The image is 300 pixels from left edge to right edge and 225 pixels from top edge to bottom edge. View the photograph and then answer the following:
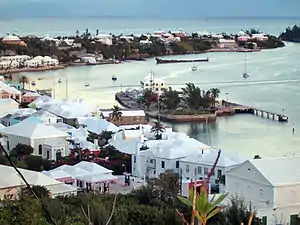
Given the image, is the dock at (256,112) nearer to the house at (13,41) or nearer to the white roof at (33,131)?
the white roof at (33,131)

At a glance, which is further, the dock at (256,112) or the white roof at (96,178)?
the dock at (256,112)

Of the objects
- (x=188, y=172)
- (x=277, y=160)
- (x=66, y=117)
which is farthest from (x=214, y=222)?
(x=66, y=117)

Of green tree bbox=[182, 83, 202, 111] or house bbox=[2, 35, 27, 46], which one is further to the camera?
house bbox=[2, 35, 27, 46]

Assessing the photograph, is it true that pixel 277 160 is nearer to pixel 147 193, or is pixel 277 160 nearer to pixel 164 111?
pixel 147 193

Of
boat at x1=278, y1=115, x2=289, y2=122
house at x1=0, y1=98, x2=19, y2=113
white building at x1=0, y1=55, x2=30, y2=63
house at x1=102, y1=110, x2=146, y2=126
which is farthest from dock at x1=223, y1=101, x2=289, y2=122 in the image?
white building at x1=0, y1=55, x2=30, y2=63

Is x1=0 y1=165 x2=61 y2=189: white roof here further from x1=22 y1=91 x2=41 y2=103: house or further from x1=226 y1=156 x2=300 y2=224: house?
x1=22 y1=91 x2=41 y2=103: house

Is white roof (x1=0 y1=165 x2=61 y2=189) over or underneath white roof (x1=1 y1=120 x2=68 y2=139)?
over

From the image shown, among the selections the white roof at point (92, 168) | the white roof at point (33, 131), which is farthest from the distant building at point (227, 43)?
the white roof at point (92, 168)

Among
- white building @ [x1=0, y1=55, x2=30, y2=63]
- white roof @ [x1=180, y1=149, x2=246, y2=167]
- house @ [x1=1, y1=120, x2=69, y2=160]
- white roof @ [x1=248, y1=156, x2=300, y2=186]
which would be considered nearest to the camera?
white roof @ [x1=248, y1=156, x2=300, y2=186]

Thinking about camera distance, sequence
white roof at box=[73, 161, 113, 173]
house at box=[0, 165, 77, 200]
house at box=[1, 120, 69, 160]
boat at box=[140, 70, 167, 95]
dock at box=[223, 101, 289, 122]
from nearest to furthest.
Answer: house at box=[0, 165, 77, 200]
white roof at box=[73, 161, 113, 173]
house at box=[1, 120, 69, 160]
dock at box=[223, 101, 289, 122]
boat at box=[140, 70, 167, 95]
